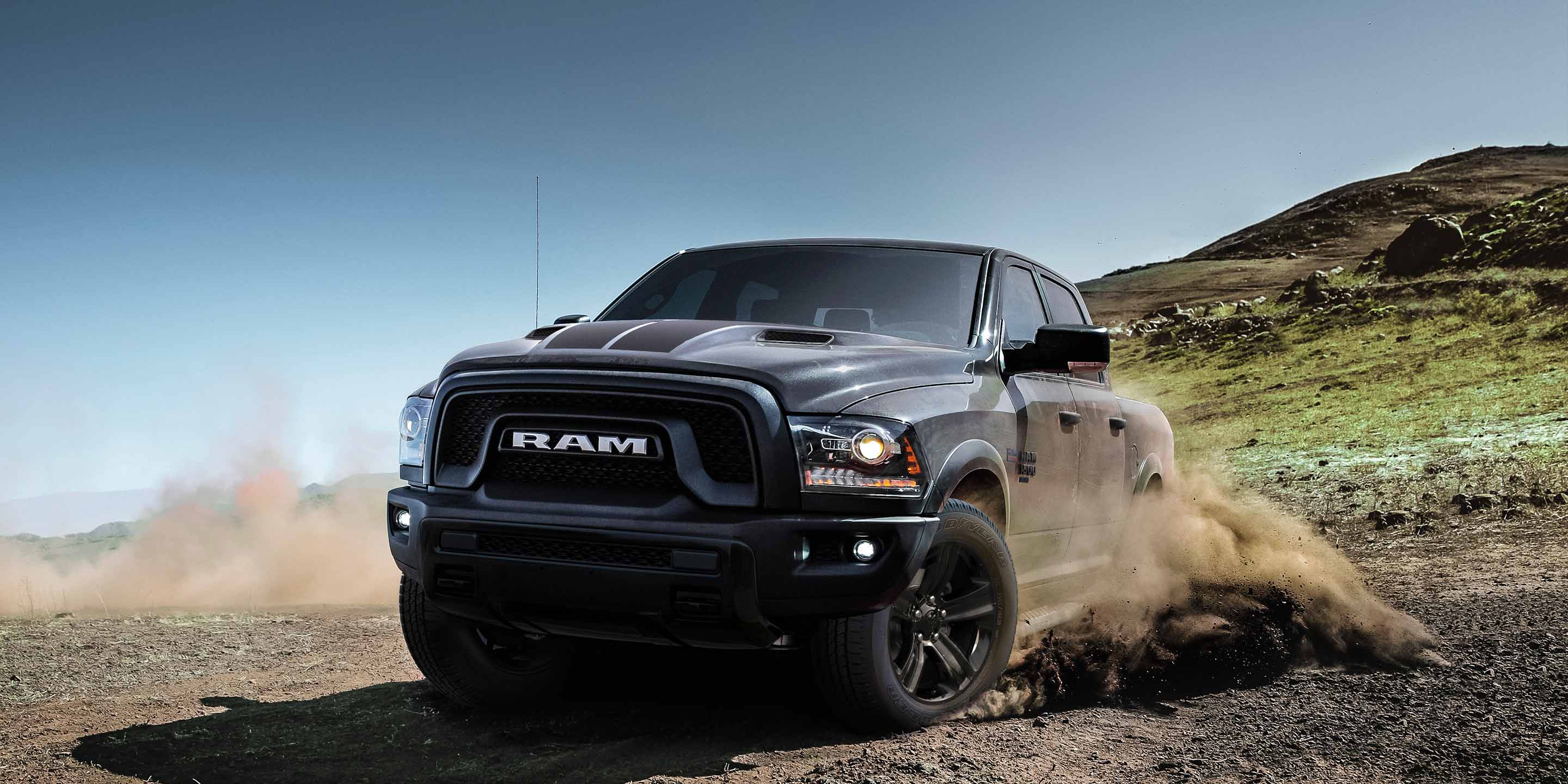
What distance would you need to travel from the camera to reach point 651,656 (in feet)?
20.0

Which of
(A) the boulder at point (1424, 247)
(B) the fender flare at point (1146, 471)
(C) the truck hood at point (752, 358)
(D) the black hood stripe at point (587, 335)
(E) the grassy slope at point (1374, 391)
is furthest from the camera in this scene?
(A) the boulder at point (1424, 247)

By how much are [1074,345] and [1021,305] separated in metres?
0.99

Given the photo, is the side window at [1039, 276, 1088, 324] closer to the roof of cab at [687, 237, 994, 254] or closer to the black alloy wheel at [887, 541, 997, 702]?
the roof of cab at [687, 237, 994, 254]

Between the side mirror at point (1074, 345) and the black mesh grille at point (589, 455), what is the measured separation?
1540 mm

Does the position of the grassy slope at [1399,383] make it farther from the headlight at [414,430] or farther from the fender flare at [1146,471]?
the headlight at [414,430]

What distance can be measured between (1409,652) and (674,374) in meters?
4.36

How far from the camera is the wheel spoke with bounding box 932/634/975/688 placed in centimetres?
472

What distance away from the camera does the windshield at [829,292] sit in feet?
18.0

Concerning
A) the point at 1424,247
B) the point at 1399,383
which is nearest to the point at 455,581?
the point at 1399,383

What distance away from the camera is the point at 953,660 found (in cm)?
478

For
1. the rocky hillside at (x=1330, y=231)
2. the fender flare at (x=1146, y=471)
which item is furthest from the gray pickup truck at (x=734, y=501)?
the rocky hillside at (x=1330, y=231)

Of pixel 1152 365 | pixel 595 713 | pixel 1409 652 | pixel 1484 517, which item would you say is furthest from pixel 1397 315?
pixel 595 713

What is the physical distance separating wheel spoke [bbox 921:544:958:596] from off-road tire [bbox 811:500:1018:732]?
0.20 ft

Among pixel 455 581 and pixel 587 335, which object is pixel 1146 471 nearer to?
pixel 587 335
